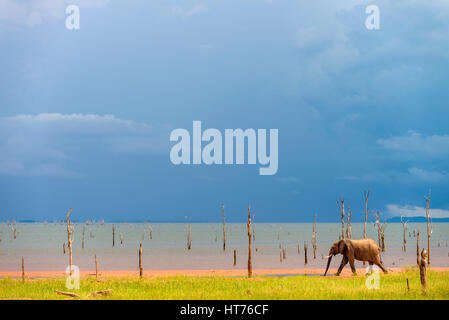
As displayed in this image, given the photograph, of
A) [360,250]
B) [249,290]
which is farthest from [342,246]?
[249,290]

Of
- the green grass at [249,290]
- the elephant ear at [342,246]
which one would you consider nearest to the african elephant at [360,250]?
the elephant ear at [342,246]

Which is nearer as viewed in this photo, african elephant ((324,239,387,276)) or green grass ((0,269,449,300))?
green grass ((0,269,449,300))

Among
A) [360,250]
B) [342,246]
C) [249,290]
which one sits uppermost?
[342,246]

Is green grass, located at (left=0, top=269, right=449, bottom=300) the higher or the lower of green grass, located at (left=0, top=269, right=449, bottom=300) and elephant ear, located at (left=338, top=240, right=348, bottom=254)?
the lower

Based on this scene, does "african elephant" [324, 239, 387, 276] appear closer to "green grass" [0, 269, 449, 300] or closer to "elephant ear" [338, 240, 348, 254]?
"elephant ear" [338, 240, 348, 254]

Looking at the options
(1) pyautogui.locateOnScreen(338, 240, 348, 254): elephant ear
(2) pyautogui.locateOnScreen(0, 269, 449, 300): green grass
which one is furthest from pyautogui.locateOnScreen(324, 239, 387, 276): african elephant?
(2) pyautogui.locateOnScreen(0, 269, 449, 300): green grass

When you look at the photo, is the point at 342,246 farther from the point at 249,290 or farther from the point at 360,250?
the point at 249,290

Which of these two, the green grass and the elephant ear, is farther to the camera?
the elephant ear
